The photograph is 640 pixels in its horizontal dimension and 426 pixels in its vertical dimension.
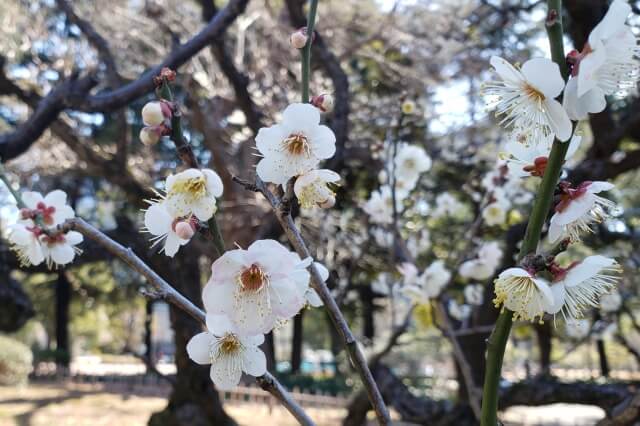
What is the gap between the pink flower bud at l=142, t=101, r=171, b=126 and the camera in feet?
2.21

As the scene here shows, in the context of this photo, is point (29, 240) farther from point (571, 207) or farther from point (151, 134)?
point (571, 207)

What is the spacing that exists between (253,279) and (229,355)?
0.14 m

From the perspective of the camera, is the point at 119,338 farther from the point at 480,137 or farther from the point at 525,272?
the point at 525,272

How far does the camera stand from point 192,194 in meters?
0.71

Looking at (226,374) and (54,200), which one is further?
(54,200)

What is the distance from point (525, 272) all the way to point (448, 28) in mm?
4654

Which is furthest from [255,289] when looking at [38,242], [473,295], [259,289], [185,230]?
[473,295]

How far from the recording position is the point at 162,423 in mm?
4617

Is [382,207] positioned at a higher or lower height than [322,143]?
higher

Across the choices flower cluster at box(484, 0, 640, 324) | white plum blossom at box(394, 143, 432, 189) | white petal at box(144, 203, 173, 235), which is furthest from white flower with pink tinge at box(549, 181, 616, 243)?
white plum blossom at box(394, 143, 432, 189)

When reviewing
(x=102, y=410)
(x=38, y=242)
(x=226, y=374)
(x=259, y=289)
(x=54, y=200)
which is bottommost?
(x=102, y=410)

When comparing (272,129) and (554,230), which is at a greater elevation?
(272,129)

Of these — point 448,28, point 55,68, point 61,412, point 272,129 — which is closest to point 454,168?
point 448,28

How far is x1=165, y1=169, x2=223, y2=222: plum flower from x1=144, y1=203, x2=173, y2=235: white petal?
0.03 m
